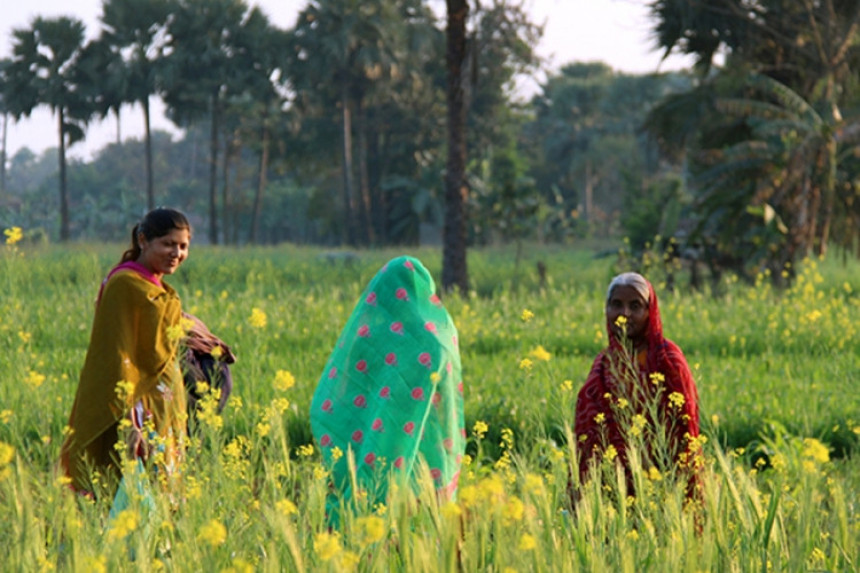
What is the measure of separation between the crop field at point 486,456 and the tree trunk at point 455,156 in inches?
95.0

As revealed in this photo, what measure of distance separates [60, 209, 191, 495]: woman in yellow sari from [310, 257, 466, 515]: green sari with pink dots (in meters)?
0.60

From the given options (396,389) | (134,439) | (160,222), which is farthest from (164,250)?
(396,389)

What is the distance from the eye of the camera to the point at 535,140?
55562mm

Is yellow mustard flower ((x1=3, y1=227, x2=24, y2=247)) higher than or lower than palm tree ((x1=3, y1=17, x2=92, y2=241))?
lower

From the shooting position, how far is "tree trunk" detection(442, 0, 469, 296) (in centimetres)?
1464

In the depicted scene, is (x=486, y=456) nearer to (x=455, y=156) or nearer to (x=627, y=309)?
(x=627, y=309)

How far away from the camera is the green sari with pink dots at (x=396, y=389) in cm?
385

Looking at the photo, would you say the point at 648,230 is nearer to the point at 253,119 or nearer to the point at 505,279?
the point at 505,279

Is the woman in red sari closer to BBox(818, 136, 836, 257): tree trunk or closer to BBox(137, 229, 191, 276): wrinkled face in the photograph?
BBox(137, 229, 191, 276): wrinkled face

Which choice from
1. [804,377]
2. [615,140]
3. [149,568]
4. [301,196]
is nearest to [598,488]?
[149,568]

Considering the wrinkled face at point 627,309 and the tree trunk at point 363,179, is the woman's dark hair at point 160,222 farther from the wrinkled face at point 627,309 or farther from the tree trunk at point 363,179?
the tree trunk at point 363,179

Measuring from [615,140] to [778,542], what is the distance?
168 ft

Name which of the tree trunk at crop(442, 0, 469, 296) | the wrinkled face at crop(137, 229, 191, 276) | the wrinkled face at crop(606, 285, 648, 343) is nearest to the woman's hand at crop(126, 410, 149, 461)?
the wrinkled face at crop(137, 229, 191, 276)

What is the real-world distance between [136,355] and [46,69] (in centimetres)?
3546
